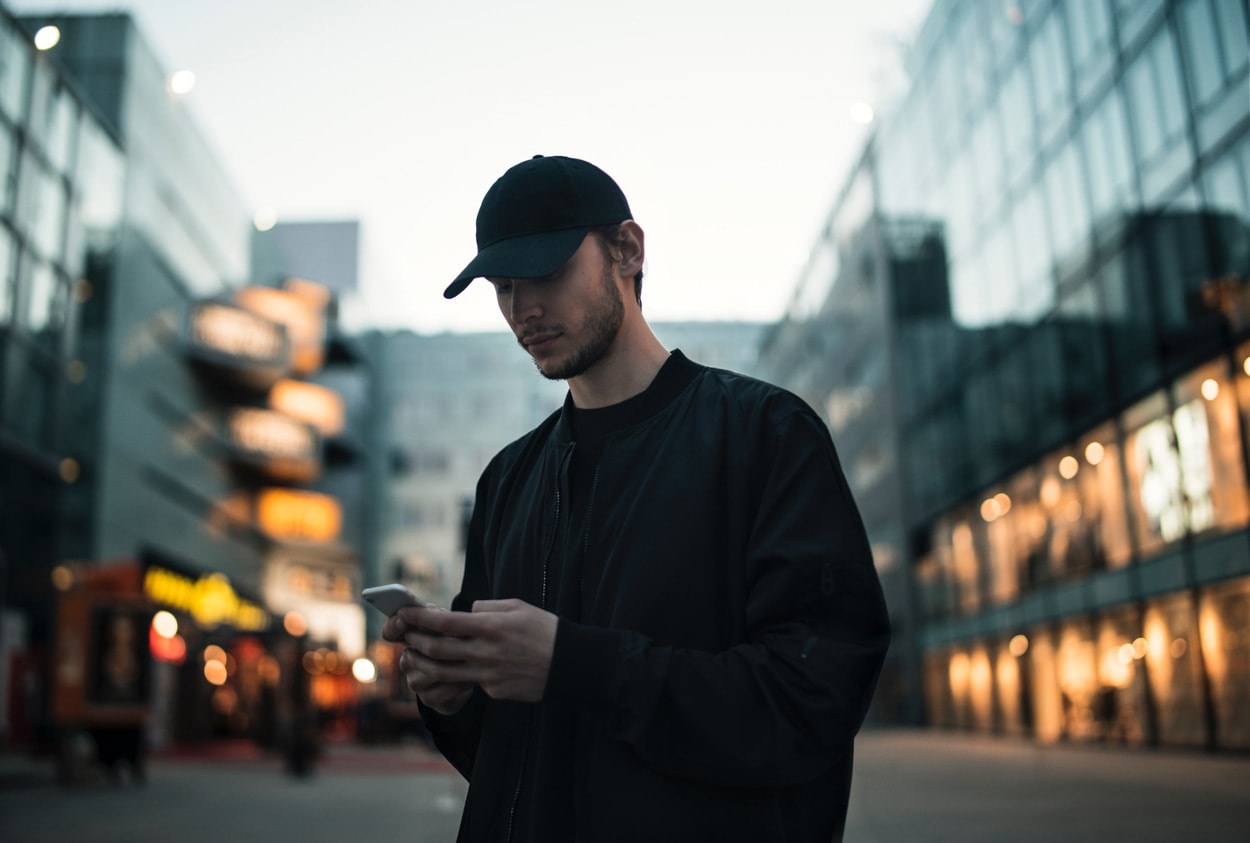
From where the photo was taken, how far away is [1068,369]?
27.8 meters

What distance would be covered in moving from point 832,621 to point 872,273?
4551 cm

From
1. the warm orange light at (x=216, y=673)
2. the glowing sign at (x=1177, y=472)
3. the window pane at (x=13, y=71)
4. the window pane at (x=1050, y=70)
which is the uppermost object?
the window pane at (x=13, y=71)

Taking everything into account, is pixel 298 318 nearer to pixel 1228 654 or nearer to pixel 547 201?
pixel 1228 654

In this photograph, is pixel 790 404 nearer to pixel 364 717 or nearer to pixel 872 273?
pixel 364 717

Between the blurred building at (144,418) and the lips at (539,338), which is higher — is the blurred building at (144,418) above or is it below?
above

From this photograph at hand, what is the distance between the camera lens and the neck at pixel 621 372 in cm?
207

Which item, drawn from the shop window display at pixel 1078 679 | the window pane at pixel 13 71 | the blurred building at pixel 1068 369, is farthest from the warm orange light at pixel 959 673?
the window pane at pixel 13 71

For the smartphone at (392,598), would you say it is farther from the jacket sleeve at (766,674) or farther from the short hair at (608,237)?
the short hair at (608,237)

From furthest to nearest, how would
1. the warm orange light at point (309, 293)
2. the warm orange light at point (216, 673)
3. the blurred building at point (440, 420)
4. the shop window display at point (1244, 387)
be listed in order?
the blurred building at point (440, 420) → the warm orange light at point (309, 293) → the warm orange light at point (216, 673) → the shop window display at point (1244, 387)

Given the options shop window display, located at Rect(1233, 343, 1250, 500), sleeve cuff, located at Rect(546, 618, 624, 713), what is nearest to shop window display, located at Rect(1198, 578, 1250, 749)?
shop window display, located at Rect(1233, 343, 1250, 500)

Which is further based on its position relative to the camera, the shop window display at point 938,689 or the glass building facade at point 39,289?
the shop window display at point 938,689

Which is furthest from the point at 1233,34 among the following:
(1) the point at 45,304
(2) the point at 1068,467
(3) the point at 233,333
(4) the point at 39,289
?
(3) the point at 233,333

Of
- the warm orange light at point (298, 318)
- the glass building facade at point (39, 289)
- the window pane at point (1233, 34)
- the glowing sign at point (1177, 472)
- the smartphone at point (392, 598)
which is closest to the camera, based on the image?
the smartphone at point (392, 598)

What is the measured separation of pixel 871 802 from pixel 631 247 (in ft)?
41.4
